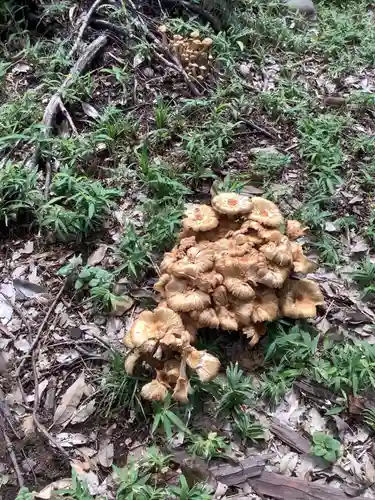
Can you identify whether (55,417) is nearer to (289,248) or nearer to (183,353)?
(183,353)

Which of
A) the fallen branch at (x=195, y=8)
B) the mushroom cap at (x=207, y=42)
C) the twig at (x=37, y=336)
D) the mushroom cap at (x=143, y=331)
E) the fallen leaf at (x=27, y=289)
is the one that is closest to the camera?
the mushroom cap at (x=143, y=331)

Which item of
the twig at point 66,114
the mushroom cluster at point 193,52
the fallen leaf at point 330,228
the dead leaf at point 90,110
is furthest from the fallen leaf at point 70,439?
the mushroom cluster at point 193,52

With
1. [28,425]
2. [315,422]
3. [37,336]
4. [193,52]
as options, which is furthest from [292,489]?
[193,52]

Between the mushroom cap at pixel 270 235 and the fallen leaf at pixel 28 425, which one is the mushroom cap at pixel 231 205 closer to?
the mushroom cap at pixel 270 235

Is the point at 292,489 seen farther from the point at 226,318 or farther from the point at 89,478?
the point at 89,478

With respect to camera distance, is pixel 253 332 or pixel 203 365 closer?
pixel 203 365

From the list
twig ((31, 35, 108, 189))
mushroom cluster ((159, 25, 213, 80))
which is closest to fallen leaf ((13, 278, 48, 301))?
twig ((31, 35, 108, 189))
